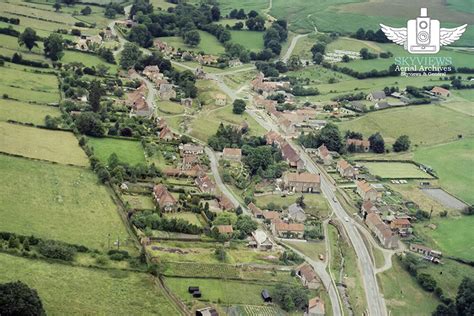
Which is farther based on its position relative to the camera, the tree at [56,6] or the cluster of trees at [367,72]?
the tree at [56,6]

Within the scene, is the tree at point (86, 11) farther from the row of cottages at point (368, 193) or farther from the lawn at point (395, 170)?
the row of cottages at point (368, 193)

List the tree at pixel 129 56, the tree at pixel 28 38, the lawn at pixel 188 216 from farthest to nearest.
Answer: the tree at pixel 129 56, the tree at pixel 28 38, the lawn at pixel 188 216

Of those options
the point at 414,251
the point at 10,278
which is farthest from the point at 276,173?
the point at 10,278

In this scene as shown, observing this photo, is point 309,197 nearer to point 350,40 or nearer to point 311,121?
point 311,121

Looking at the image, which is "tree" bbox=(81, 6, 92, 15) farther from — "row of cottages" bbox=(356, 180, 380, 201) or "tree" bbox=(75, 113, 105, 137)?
"row of cottages" bbox=(356, 180, 380, 201)

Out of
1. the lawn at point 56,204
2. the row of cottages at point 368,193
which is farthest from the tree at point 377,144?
the lawn at point 56,204
